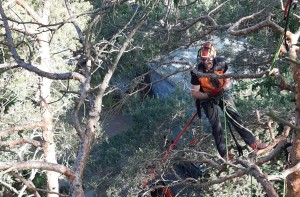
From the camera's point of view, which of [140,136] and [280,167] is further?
[140,136]

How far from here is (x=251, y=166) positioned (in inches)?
120

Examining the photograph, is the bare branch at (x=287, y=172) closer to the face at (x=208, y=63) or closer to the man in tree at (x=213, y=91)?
the man in tree at (x=213, y=91)

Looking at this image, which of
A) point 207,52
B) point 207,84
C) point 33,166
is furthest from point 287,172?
point 207,52

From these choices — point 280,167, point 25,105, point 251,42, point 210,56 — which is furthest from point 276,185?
point 25,105

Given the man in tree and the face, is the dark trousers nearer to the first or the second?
the man in tree

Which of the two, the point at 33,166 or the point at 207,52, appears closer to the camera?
the point at 33,166

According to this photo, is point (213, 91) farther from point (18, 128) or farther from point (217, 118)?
point (18, 128)

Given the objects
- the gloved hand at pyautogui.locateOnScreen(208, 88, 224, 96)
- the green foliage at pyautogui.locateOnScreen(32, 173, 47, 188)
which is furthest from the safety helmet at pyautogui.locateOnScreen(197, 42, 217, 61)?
the green foliage at pyautogui.locateOnScreen(32, 173, 47, 188)

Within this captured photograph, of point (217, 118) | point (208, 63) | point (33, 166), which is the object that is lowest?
point (33, 166)

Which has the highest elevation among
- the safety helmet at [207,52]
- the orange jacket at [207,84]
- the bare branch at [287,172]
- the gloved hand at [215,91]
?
the safety helmet at [207,52]

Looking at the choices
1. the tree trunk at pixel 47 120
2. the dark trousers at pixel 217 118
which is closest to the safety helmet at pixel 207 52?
the dark trousers at pixel 217 118

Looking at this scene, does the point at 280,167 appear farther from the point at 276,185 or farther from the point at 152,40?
the point at 152,40

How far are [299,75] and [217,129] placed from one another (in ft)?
7.78

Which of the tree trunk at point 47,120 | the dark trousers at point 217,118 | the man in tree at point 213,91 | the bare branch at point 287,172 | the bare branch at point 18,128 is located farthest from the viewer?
the tree trunk at point 47,120
